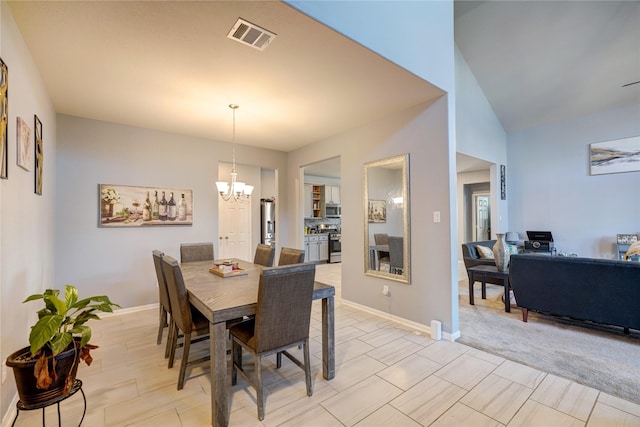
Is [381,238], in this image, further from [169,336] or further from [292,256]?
[169,336]

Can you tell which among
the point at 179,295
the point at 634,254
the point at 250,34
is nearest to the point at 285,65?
Result: the point at 250,34

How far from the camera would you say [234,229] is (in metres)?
6.43

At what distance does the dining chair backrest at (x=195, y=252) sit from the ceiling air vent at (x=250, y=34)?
2.63 m

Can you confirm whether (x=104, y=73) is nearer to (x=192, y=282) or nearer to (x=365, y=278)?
(x=192, y=282)

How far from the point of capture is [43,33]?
198 centimetres

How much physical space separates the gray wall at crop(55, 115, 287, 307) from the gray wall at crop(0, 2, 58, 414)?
3.16 feet

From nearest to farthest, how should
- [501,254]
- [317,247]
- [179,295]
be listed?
[179,295] → [501,254] → [317,247]

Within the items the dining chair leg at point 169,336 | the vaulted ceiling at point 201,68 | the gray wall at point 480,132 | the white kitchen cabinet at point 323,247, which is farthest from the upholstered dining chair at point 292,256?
the white kitchen cabinet at point 323,247

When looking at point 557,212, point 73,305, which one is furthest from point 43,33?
point 557,212

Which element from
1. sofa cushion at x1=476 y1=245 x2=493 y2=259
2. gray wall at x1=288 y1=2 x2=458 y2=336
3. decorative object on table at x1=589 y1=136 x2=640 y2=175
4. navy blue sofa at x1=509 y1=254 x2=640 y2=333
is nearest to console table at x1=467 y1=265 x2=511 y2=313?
navy blue sofa at x1=509 y1=254 x2=640 y2=333

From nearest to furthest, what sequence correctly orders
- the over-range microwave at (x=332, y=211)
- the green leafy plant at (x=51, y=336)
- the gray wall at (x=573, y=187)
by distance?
the green leafy plant at (x=51, y=336) < the gray wall at (x=573, y=187) < the over-range microwave at (x=332, y=211)

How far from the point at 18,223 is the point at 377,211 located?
3402 mm

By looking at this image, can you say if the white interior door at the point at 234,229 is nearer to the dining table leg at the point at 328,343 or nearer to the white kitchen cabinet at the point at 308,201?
the white kitchen cabinet at the point at 308,201

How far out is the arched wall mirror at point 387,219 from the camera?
344cm
